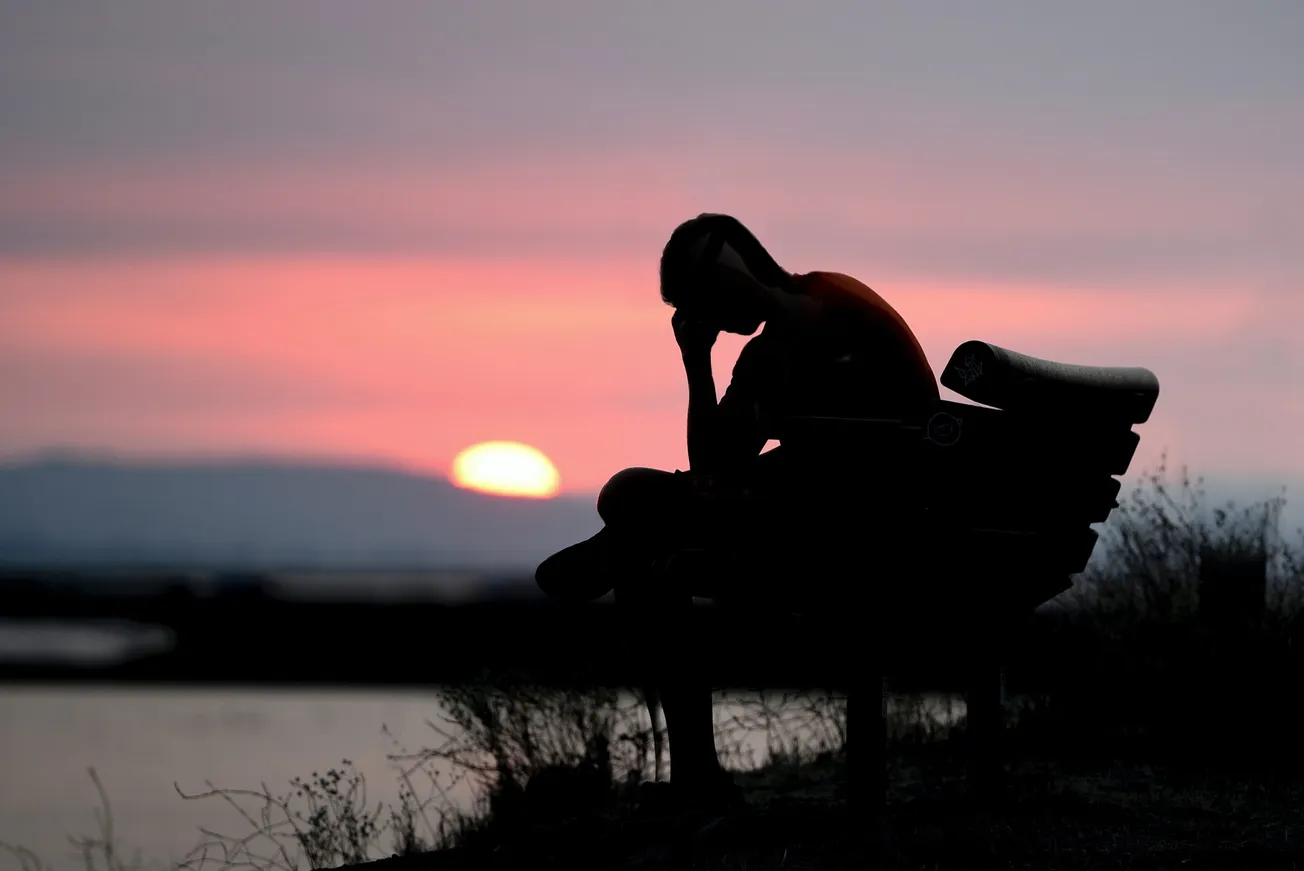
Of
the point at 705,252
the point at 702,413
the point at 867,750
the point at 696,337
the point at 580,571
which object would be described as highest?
the point at 705,252

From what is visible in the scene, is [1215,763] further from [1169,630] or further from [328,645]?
[328,645]

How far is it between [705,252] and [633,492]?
0.92m

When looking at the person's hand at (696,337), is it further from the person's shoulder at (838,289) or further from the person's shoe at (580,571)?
the person's shoe at (580,571)

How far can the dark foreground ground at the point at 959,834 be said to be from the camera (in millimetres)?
5961

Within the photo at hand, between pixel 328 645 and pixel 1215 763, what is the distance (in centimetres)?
4723

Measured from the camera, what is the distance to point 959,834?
20.7 ft

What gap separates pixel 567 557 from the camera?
20.4 feet

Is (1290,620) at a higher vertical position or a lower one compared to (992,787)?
higher

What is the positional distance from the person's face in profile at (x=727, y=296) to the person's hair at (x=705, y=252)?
0.05 meters

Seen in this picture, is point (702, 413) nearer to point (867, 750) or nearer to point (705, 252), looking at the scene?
point (705, 252)

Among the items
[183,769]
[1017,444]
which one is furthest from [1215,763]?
[183,769]

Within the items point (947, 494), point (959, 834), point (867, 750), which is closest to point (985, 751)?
point (959, 834)

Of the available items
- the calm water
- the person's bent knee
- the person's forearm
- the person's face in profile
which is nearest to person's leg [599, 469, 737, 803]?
the person's bent knee

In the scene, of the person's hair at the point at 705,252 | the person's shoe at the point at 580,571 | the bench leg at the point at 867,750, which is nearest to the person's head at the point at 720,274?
the person's hair at the point at 705,252
